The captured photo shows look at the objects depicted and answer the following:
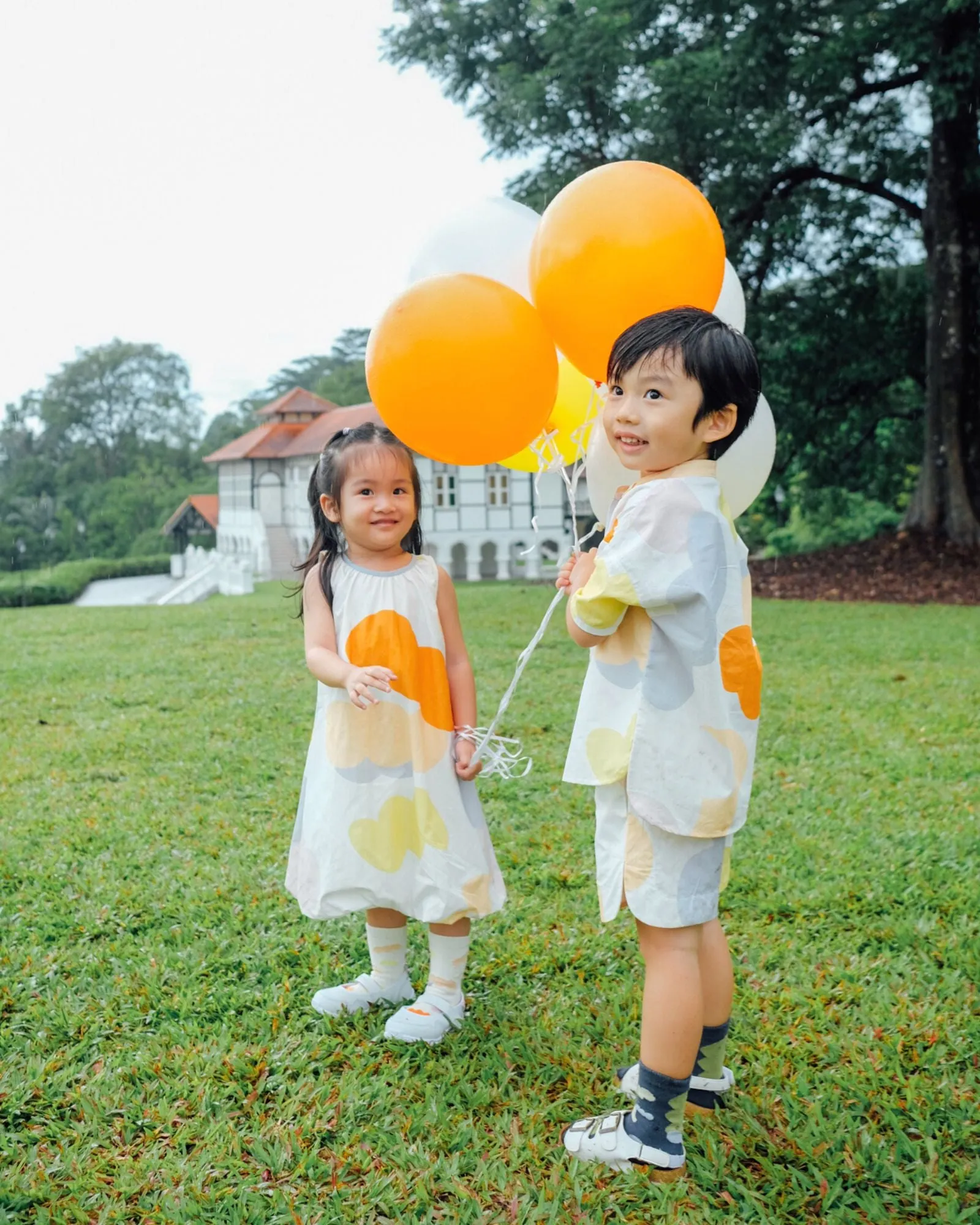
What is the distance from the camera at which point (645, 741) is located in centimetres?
172

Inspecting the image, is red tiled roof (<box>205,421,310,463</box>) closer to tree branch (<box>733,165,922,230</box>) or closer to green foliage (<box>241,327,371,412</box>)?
green foliage (<box>241,327,371,412</box>)

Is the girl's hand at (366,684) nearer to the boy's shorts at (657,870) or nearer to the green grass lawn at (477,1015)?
the boy's shorts at (657,870)

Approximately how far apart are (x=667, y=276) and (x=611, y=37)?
→ 9.77 m

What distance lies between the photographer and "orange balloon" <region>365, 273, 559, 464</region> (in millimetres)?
1987

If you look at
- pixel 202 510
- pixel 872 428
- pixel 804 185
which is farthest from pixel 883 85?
pixel 202 510

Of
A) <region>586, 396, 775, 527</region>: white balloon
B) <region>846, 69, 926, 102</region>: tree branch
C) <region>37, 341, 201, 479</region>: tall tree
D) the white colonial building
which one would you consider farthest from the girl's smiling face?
<region>37, 341, 201, 479</region>: tall tree

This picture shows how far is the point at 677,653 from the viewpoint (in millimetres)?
1718

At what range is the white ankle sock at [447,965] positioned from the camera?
2.24 meters

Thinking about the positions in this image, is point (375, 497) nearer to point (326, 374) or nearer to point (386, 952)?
point (386, 952)

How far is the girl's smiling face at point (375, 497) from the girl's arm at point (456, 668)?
0.16 metres

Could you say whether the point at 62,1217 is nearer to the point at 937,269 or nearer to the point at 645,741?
the point at 645,741

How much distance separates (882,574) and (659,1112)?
9767 mm

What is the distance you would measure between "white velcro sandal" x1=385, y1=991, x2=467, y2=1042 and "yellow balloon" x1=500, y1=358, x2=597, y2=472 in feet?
3.75

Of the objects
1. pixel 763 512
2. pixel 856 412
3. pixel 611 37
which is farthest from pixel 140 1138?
pixel 763 512
